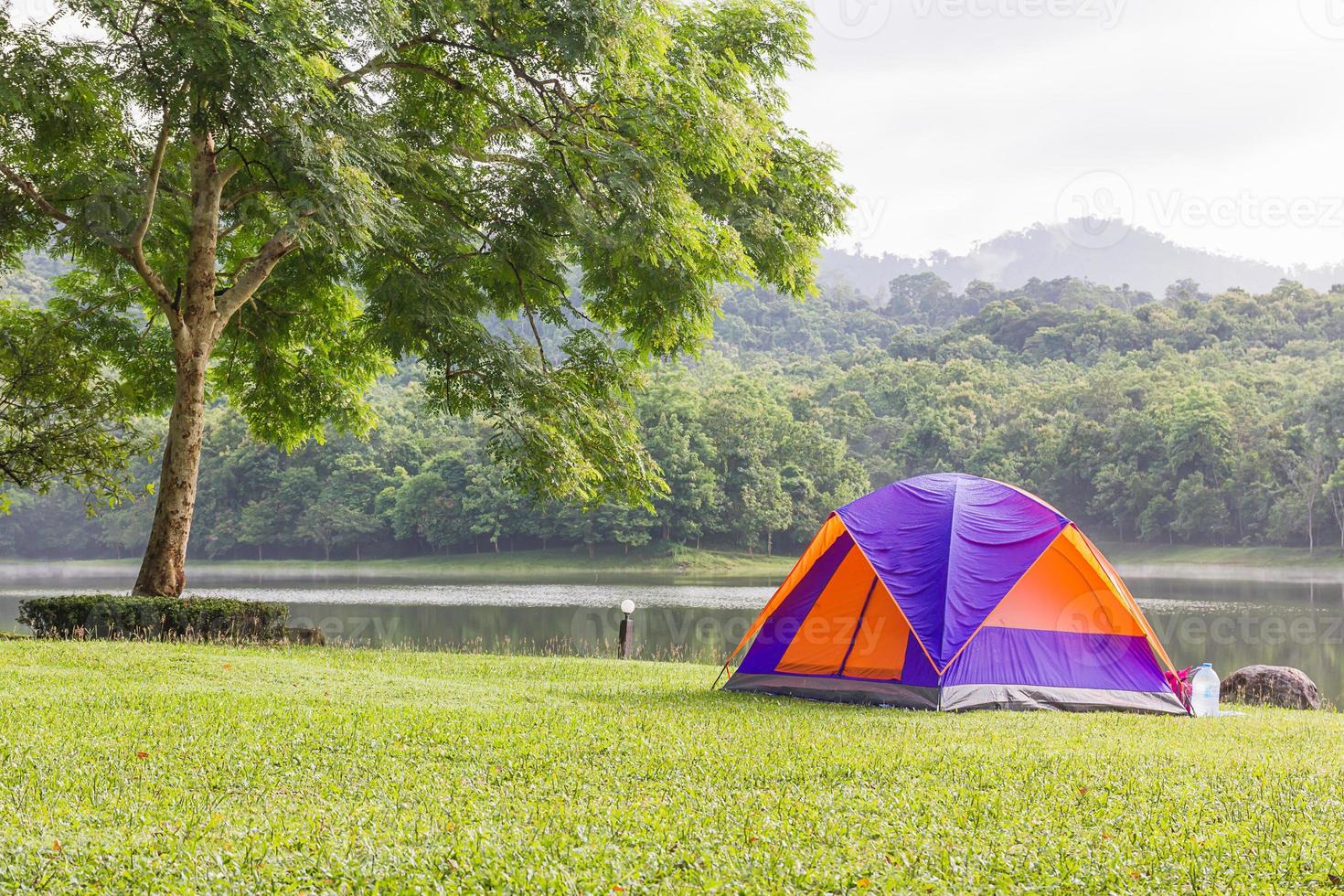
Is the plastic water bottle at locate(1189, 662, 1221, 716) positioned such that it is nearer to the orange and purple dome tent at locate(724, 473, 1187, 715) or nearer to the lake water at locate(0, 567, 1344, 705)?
the orange and purple dome tent at locate(724, 473, 1187, 715)

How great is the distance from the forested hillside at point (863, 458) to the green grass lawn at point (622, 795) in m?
45.7

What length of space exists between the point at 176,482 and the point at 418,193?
493 cm

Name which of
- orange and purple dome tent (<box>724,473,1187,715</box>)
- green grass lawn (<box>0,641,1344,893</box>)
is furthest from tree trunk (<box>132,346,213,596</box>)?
orange and purple dome tent (<box>724,473,1187,715</box>)

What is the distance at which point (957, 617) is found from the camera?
9867 millimetres

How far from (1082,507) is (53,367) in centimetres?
6094

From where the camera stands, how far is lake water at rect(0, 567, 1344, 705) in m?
21.4

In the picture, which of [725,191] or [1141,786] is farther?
[725,191]

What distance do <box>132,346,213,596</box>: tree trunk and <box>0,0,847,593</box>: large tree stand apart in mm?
29

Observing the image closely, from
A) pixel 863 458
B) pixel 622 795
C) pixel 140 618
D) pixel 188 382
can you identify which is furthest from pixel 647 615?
pixel 863 458

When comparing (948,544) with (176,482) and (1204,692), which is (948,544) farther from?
(176,482)

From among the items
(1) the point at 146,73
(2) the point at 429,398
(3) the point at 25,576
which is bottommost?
(3) the point at 25,576

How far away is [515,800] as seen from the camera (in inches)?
210

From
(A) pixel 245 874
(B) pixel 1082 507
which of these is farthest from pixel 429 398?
(B) pixel 1082 507

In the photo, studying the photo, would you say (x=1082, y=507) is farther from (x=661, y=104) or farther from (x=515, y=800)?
(x=515, y=800)
